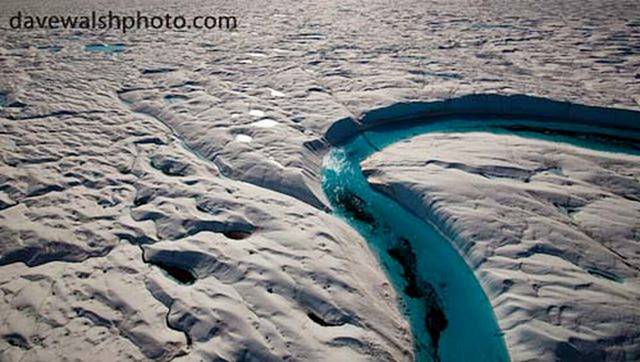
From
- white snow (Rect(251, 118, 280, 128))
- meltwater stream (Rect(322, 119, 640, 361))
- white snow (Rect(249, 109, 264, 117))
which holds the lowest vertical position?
meltwater stream (Rect(322, 119, 640, 361))

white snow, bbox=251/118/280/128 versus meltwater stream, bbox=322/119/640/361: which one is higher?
white snow, bbox=251/118/280/128

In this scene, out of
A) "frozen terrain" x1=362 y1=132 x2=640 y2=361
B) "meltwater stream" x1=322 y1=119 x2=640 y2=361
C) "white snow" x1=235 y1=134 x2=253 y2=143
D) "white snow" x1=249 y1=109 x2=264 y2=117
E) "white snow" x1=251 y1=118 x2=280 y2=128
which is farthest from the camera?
"white snow" x1=249 y1=109 x2=264 y2=117

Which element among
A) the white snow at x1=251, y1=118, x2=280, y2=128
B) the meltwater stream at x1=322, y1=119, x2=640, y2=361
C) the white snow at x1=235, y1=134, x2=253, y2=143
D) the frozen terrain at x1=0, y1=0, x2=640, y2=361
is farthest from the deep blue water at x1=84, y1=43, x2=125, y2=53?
the meltwater stream at x1=322, y1=119, x2=640, y2=361

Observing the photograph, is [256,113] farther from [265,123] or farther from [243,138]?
[243,138]

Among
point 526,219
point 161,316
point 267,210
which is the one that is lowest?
point 161,316

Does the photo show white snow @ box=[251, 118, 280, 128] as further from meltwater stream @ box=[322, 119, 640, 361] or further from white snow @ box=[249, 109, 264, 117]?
meltwater stream @ box=[322, 119, 640, 361]

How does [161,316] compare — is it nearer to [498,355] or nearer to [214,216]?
[214,216]

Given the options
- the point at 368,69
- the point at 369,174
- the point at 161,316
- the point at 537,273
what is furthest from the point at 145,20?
the point at 537,273
